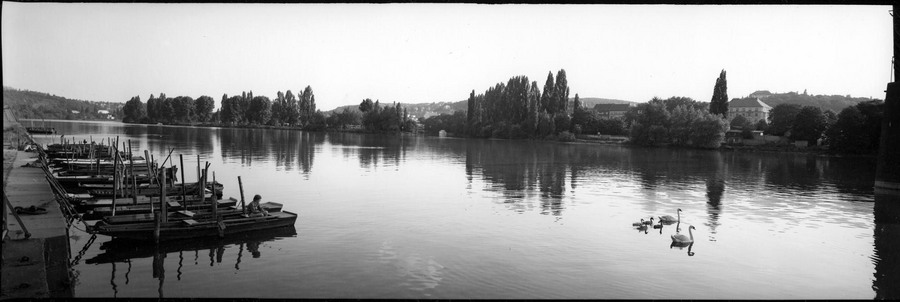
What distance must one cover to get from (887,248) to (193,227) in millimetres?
17265

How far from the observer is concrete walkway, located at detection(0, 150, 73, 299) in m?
8.55

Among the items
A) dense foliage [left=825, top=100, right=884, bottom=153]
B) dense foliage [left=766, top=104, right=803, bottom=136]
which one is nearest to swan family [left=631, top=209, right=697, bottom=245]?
dense foliage [left=825, top=100, right=884, bottom=153]

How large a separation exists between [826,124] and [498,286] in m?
61.1

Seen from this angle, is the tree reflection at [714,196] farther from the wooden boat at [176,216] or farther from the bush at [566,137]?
the bush at [566,137]

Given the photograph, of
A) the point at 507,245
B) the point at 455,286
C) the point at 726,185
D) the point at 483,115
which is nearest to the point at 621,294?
the point at 455,286

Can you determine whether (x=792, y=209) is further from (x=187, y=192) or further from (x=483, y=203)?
(x=187, y=192)

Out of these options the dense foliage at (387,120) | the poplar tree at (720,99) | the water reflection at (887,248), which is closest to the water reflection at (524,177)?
the water reflection at (887,248)

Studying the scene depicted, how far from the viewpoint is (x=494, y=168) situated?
127 ft

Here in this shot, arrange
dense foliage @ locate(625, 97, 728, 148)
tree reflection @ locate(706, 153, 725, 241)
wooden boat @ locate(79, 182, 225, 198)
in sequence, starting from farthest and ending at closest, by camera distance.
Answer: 1. dense foliage @ locate(625, 97, 728, 148)
2. wooden boat @ locate(79, 182, 225, 198)
3. tree reflection @ locate(706, 153, 725, 241)

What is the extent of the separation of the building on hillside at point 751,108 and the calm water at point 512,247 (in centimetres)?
8284

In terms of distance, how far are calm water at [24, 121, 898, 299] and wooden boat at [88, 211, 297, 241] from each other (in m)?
0.28

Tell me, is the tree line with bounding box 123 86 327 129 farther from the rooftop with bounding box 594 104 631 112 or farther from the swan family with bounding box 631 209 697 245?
the swan family with bounding box 631 209 697 245

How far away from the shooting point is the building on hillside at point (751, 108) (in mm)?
105938

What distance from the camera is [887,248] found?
647 inches
